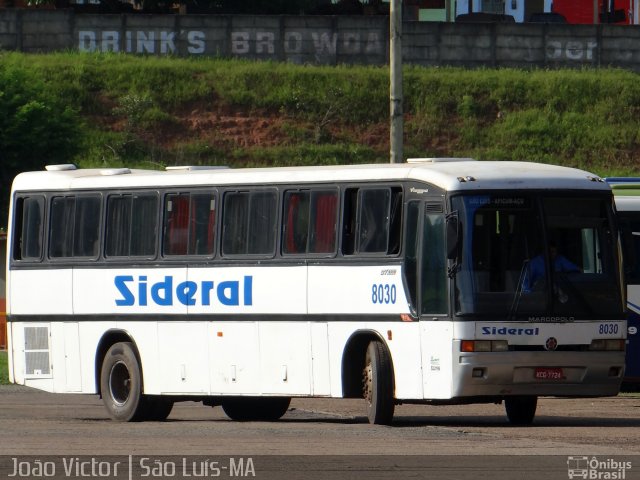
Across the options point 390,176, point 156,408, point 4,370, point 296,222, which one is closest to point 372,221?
point 390,176

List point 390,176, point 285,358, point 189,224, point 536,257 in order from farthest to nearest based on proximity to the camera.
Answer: point 189,224
point 285,358
point 390,176
point 536,257

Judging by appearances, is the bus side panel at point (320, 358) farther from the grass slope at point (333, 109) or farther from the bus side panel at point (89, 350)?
the grass slope at point (333, 109)

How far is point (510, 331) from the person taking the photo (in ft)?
63.1

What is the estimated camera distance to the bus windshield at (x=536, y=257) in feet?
63.4

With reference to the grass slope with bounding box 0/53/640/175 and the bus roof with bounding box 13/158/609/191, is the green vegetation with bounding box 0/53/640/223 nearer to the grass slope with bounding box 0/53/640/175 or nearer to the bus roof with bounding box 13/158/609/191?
the grass slope with bounding box 0/53/640/175

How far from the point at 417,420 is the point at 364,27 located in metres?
38.0

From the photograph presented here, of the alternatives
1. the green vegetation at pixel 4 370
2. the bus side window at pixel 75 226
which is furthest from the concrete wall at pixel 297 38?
the bus side window at pixel 75 226

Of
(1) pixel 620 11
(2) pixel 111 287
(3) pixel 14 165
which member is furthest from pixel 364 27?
(2) pixel 111 287

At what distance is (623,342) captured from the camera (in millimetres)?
19766

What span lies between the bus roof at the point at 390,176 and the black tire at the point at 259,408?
296 cm

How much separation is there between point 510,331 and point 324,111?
40.2m

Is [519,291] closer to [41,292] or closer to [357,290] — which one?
[357,290]

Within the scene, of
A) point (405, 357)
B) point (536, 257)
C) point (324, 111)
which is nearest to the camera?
point (536, 257)
